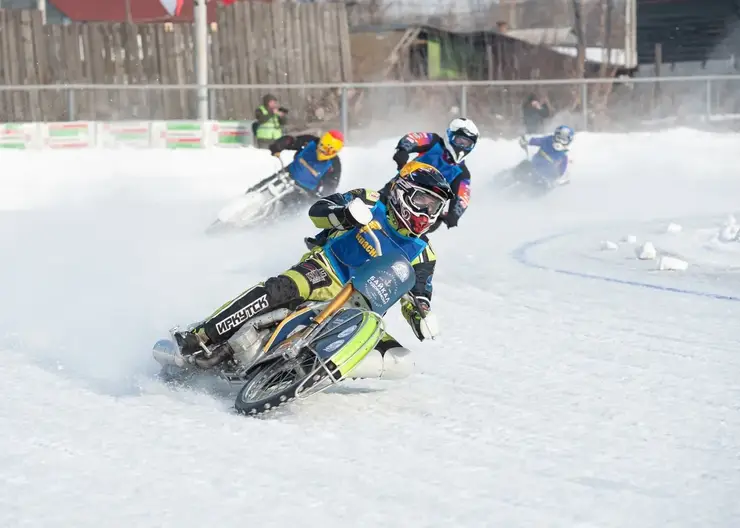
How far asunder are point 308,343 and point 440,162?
5.55 metres

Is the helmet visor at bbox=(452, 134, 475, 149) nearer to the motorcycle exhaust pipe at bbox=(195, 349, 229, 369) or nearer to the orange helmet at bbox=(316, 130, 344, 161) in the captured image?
the orange helmet at bbox=(316, 130, 344, 161)

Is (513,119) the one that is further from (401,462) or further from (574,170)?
(401,462)

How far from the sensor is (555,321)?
31.0ft

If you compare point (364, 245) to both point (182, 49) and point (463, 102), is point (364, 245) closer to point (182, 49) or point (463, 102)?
point (463, 102)

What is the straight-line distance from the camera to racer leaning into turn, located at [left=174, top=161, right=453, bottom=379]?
6461 mm

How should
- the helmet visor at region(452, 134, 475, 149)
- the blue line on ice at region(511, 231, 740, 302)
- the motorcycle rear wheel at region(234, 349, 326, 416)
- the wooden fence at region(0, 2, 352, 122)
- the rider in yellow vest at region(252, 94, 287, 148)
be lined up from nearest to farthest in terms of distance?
the motorcycle rear wheel at region(234, 349, 326, 416) → the blue line on ice at region(511, 231, 740, 302) → the helmet visor at region(452, 134, 475, 149) → the rider in yellow vest at region(252, 94, 287, 148) → the wooden fence at region(0, 2, 352, 122)

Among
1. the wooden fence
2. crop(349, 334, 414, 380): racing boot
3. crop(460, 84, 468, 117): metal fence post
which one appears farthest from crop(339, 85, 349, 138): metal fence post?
crop(349, 334, 414, 380): racing boot

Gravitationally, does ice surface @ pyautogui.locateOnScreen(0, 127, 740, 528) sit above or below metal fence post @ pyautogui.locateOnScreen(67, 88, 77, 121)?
below

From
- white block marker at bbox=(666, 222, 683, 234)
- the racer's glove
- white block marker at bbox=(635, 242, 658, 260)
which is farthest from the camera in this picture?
white block marker at bbox=(666, 222, 683, 234)

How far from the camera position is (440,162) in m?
11.3

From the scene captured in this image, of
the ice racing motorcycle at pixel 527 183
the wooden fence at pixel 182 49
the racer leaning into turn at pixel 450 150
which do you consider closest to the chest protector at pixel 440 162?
the racer leaning into turn at pixel 450 150

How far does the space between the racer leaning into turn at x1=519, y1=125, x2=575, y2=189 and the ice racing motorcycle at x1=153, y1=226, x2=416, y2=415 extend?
13.1m

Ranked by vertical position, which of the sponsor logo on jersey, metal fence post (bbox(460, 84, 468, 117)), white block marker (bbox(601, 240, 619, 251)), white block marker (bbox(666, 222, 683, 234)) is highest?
the sponsor logo on jersey

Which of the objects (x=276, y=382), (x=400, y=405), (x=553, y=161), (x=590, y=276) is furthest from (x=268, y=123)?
(x=276, y=382)
